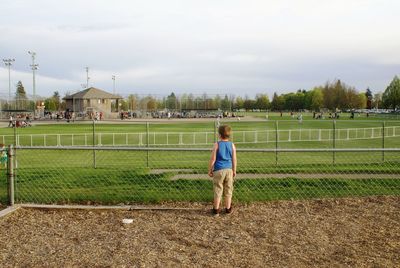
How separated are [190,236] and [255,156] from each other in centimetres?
1282

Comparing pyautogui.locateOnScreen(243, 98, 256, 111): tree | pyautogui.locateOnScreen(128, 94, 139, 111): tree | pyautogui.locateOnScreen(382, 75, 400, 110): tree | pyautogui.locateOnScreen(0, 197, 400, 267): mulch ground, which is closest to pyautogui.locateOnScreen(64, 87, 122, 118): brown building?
pyautogui.locateOnScreen(128, 94, 139, 111): tree

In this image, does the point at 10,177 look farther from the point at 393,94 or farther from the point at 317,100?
the point at 317,100

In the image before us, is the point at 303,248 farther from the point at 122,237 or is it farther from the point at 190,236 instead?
the point at 122,237

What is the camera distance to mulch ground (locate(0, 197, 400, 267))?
5195mm

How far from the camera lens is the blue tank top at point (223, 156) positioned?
7.24 meters

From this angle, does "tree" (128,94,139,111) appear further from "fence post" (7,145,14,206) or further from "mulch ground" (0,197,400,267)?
"mulch ground" (0,197,400,267)

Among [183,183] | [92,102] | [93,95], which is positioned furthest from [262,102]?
[183,183]

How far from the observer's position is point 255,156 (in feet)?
61.4

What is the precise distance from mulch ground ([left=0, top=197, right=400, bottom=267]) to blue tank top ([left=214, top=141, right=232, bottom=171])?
821 millimetres

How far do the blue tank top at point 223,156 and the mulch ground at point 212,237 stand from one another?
32.3 inches

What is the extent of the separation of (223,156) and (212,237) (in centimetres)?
160

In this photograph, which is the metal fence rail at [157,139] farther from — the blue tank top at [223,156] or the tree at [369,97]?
the tree at [369,97]

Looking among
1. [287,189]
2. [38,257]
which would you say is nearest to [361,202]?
[287,189]

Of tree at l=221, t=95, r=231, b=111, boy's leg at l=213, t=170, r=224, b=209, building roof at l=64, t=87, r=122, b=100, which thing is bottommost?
boy's leg at l=213, t=170, r=224, b=209
